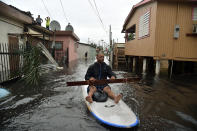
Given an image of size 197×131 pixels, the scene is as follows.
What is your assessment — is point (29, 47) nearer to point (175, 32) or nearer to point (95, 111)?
point (95, 111)

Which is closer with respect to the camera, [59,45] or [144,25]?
[144,25]

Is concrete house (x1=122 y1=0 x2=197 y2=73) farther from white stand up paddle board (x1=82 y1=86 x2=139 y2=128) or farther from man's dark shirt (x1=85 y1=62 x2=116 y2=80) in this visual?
white stand up paddle board (x1=82 y1=86 x2=139 y2=128)

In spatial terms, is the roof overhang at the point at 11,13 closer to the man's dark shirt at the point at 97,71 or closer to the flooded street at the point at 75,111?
the flooded street at the point at 75,111

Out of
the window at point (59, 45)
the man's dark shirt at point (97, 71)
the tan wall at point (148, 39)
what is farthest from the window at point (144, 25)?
the window at point (59, 45)

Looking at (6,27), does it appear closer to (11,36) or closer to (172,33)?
(11,36)

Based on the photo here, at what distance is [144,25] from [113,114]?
895 cm

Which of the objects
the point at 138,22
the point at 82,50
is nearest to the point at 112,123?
the point at 138,22

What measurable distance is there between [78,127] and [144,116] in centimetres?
176

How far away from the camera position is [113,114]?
3.26m

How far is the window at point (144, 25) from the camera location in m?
10.0

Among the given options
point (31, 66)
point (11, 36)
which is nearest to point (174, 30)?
point (31, 66)

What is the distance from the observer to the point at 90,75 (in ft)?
14.5

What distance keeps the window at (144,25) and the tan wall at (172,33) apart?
1.16 metres

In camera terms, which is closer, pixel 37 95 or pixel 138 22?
pixel 37 95
